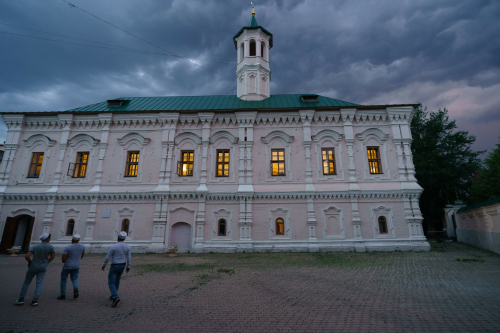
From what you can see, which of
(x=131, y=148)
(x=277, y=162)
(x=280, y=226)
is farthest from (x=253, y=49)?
(x=280, y=226)

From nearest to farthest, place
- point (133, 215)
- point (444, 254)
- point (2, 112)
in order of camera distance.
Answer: point (444, 254) < point (133, 215) < point (2, 112)

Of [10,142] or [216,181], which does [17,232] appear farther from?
[216,181]

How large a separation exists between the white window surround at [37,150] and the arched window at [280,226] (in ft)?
59.2

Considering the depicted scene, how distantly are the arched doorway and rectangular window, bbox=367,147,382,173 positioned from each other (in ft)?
46.5

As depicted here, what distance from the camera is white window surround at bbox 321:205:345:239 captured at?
1636cm

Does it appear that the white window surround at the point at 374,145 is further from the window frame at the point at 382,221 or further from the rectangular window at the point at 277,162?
the rectangular window at the point at 277,162

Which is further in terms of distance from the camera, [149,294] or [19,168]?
[19,168]

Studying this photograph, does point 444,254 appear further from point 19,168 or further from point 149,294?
point 19,168

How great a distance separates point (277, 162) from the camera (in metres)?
17.9

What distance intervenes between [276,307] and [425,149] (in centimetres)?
2834

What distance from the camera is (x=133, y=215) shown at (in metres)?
Answer: 17.1

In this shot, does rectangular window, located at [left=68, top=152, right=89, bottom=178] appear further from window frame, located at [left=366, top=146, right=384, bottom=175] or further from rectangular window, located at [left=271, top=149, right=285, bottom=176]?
window frame, located at [left=366, top=146, right=384, bottom=175]

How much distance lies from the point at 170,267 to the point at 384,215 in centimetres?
1436

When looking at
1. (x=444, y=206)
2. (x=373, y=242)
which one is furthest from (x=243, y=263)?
(x=444, y=206)
